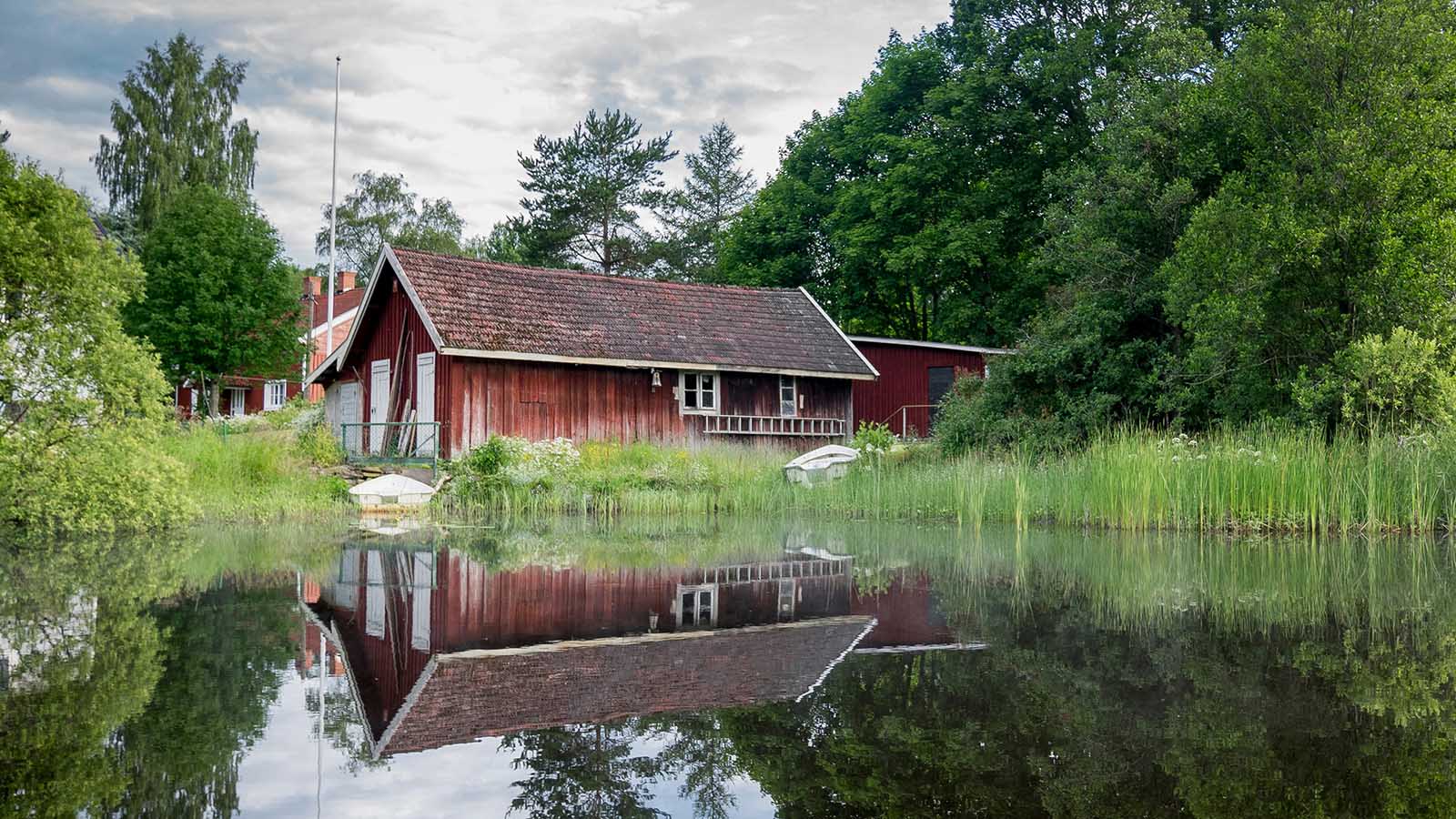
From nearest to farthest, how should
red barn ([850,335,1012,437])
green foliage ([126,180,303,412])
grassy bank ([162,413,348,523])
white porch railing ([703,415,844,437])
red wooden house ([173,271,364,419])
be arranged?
grassy bank ([162,413,348,523])
white porch railing ([703,415,844,437])
red barn ([850,335,1012,437])
green foliage ([126,180,303,412])
red wooden house ([173,271,364,419])

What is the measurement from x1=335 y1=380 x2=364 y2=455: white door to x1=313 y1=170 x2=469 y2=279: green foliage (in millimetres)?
22236

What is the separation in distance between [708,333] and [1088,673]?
76.8ft

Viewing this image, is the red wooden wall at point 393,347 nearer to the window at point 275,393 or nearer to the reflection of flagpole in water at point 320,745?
the reflection of flagpole in water at point 320,745

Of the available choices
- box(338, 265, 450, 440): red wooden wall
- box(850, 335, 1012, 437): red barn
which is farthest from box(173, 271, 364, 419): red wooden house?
box(850, 335, 1012, 437): red barn

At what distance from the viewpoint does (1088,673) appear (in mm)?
4242

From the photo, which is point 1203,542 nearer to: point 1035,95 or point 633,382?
point 633,382

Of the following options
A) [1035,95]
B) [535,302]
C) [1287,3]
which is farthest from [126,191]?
[1287,3]

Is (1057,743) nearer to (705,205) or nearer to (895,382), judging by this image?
(895,382)

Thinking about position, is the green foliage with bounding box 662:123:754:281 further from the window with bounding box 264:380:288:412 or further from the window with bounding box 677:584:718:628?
the window with bounding box 677:584:718:628

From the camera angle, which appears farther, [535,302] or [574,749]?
[535,302]

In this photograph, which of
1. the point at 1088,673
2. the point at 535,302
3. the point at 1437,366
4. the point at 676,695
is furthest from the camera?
the point at 535,302

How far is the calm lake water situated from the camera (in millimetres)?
2793

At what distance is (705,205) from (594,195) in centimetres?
894

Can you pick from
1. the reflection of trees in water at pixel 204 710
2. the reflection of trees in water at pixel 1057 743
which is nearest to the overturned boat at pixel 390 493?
the reflection of trees in water at pixel 204 710
